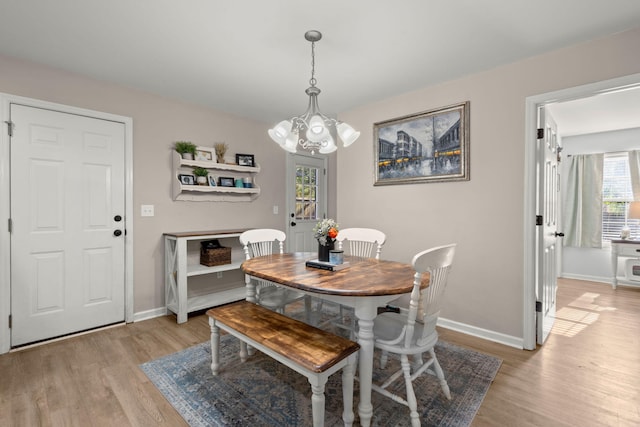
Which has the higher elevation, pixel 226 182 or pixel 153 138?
pixel 153 138

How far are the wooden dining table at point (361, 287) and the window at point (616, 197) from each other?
15.7ft

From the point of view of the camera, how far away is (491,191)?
8.63ft

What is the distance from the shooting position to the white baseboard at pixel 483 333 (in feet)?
8.20

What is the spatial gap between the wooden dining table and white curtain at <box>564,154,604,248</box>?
4.60 m

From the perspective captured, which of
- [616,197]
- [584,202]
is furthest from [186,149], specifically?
[616,197]

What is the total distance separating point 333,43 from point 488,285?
96.4 inches

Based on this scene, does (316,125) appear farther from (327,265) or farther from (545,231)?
(545,231)

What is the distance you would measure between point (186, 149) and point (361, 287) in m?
2.67

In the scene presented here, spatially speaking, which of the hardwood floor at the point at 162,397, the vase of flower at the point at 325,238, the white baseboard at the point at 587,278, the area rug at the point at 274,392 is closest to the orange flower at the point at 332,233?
the vase of flower at the point at 325,238

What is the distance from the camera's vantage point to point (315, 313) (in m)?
3.10

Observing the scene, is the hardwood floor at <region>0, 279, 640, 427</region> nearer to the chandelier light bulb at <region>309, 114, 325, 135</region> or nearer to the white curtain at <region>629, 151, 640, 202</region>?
the chandelier light bulb at <region>309, 114, 325, 135</region>

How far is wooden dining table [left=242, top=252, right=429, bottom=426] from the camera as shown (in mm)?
1541

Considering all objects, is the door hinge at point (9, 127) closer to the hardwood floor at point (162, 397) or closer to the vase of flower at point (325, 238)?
the hardwood floor at point (162, 397)

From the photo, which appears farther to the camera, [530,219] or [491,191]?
[491,191]
